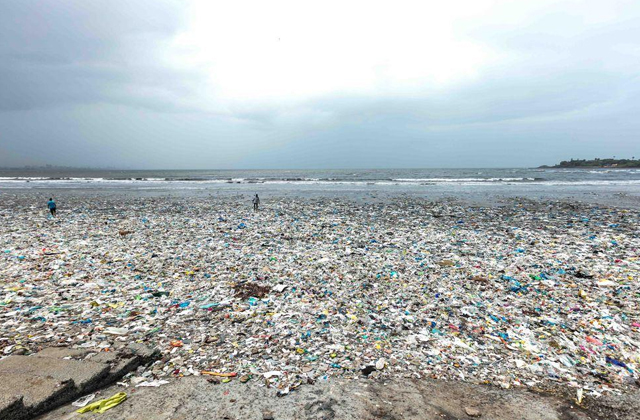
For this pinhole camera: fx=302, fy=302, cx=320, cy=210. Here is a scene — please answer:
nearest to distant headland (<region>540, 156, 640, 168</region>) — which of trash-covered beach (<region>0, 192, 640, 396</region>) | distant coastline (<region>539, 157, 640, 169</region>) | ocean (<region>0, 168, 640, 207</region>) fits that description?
distant coastline (<region>539, 157, 640, 169</region>)

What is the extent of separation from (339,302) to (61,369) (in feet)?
12.7

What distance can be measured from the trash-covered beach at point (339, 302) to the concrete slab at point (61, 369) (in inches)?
15.1

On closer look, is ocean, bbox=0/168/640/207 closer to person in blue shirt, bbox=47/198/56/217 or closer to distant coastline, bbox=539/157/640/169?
Answer: person in blue shirt, bbox=47/198/56/217

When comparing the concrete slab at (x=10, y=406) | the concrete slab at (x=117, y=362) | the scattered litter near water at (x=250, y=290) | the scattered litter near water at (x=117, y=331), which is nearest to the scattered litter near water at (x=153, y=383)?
the concrete slab at (x=117, y=362)

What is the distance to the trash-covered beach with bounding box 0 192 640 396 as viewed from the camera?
3.84 metres

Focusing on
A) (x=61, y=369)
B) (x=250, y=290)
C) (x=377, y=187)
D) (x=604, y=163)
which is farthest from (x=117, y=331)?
(x=604, y=163)

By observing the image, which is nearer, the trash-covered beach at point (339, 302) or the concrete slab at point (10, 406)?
the concrete slab at point (10, 406)

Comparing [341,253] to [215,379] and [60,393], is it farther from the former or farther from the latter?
[60,393]

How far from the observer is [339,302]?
18.0 feet

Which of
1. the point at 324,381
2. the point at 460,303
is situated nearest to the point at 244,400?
the point at 324,381

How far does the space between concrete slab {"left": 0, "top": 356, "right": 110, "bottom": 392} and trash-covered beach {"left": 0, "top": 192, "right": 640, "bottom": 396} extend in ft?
1.25

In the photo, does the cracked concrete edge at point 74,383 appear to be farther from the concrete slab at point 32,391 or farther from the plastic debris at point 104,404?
the plastic debris at point 104,404

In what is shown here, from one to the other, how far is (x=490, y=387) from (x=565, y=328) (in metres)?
2.11

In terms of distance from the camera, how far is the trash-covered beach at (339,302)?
3.84 m
